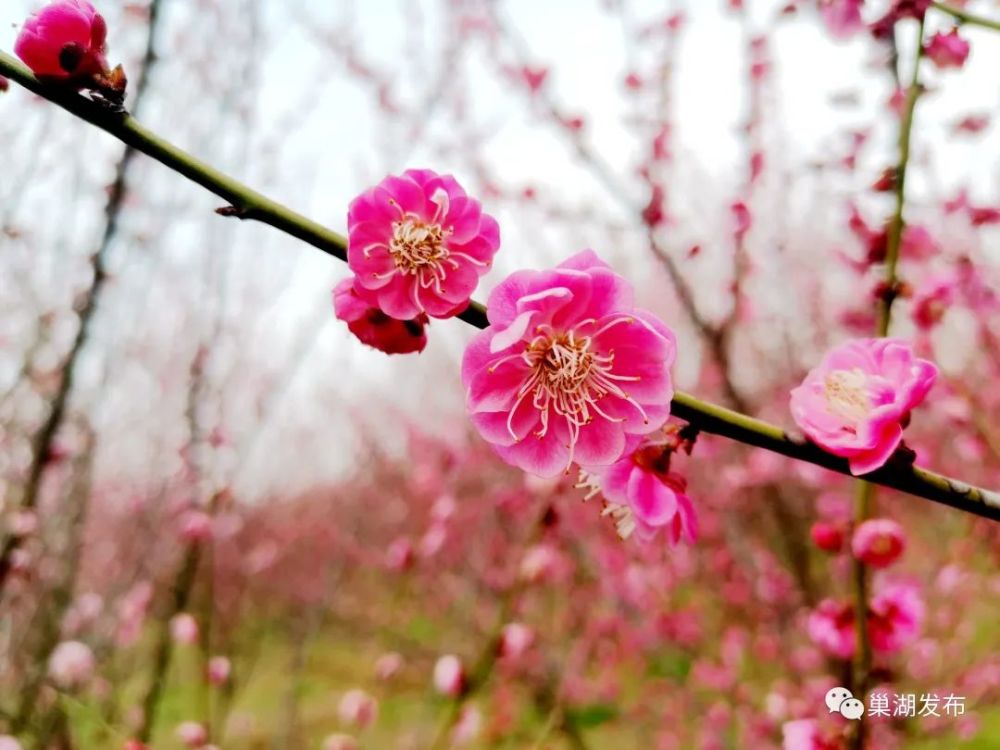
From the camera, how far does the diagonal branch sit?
0.88 m

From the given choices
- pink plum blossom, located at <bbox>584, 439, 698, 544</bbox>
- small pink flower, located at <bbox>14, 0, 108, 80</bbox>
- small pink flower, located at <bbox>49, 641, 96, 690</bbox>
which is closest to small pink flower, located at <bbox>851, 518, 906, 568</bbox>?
pink plum blossom, located at <bbox>584, 439, 698, 544</bbox>

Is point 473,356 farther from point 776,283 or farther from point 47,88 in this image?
point 776,283

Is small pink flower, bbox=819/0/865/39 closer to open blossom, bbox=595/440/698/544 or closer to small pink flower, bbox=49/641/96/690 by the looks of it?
open blossom, bbox=595/440/698/544

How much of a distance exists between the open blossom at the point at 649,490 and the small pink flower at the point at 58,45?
83 centimetres

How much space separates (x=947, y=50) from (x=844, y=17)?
42 cm

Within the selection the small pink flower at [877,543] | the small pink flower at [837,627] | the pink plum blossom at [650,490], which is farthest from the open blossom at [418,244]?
the small pink flower at [837,627]

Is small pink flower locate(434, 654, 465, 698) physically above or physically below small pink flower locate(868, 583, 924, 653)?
below

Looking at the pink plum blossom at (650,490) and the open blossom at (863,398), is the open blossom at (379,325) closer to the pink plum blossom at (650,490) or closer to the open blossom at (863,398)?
the pink plum blossom at (650,490)

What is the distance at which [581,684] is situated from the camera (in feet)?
18.8

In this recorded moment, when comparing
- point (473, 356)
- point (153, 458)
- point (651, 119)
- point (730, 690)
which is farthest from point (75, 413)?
point (730, 690)

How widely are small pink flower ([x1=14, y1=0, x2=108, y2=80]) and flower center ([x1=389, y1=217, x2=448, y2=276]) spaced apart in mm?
407

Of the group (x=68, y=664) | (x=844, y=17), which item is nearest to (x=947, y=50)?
(x=844, y=17)

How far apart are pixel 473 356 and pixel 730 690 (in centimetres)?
452

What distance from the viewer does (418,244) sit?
1.05 m
